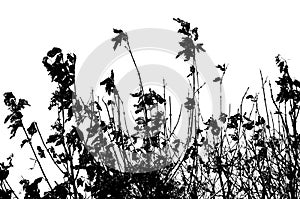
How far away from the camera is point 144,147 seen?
10.6 ft

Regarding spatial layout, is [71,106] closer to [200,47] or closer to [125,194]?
[125,194]

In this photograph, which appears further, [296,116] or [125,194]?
[296,116]

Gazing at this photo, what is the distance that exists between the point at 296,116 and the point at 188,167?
1.50 metres

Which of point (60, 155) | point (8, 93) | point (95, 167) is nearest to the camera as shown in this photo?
point (95, 167)

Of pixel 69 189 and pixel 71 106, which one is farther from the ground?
pixel 71 106

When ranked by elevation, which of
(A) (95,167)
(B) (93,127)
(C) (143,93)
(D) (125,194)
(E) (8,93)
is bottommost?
(D) (125,194)

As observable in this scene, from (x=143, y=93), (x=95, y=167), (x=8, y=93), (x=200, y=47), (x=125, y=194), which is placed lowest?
(x=125, y=194)

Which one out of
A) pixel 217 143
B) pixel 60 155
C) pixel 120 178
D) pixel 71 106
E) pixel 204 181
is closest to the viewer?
pixel 120 178

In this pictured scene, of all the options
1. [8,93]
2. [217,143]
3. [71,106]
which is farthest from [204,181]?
[8,93]

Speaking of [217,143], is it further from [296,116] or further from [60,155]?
[60,155]

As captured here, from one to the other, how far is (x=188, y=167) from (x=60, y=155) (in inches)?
59.3

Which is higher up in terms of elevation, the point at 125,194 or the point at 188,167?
the point at 188,167

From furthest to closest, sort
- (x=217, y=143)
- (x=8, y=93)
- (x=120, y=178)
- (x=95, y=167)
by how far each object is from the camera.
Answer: (x=217, y=143)
(x=8, y=93)
(x=95, y=167)
(x=120, y=178)

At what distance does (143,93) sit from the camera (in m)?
3.16
